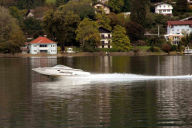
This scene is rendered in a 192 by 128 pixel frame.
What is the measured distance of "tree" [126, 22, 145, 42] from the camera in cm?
16225

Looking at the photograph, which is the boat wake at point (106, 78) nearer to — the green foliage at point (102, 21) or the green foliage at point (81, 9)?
the green foliage at point (102, 21)

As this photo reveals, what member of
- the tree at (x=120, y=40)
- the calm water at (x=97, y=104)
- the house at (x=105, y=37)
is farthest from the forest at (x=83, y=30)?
the calm water at (x=97, y=104)

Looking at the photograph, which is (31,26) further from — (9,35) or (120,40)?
(120,40)

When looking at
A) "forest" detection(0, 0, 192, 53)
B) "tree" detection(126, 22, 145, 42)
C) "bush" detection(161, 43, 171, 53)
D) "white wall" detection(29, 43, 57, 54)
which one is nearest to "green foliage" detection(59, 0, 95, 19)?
"forest" detection(0, 0, 192, 53)

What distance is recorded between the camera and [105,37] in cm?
16475

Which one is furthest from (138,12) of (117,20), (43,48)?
(43,48)

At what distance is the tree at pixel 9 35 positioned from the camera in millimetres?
143125

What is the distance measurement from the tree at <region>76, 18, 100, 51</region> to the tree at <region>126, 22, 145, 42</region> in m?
15.2

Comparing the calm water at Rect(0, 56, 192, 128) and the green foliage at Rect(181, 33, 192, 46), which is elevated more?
the green foliage at Rect(181, 33, 192, 46)

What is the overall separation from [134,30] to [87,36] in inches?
800

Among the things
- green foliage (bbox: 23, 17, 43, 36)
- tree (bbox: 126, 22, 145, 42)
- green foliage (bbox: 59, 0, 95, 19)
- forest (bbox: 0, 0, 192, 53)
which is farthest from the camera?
green foliage (bbox: 23, 17, 43, 36)

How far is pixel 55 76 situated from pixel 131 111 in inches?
987

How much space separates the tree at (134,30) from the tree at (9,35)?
39.8m

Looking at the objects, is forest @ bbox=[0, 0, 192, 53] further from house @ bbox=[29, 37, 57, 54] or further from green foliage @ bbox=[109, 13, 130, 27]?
house @ bbox=[29, 37, 57, 54]
